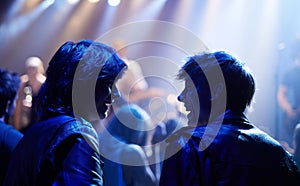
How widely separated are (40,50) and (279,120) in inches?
144

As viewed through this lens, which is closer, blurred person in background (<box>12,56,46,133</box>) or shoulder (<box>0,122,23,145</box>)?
shoulder (<box>0,122,23,145</box>)

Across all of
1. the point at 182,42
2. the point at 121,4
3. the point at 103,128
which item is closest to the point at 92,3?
the point at 121,4

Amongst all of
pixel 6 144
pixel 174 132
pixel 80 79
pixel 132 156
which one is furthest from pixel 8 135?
pixel 174 132

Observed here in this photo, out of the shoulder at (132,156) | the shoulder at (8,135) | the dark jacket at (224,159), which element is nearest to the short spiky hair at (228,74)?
the dark jacket at (224,159)

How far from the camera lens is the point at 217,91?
125 cm

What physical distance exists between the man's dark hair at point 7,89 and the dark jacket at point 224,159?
3.29 ft

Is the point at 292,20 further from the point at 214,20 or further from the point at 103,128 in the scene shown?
the point at 103,128

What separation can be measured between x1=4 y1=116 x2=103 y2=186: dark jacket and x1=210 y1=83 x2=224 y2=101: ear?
1.43ft

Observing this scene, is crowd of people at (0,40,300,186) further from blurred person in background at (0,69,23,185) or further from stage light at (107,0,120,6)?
stage light at (107,0,120,6)

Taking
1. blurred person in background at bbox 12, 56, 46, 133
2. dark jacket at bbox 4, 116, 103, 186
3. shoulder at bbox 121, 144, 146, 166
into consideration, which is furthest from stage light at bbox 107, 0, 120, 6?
dark jacket at bbox 4, 116, 103, 186

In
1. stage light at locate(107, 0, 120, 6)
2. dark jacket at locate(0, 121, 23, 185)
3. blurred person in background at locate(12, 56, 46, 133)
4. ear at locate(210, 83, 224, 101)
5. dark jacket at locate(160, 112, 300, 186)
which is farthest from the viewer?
stage light at locate(107, 0, 120, 6)

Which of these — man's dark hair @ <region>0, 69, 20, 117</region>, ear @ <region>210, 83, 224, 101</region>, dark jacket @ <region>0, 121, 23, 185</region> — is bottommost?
dark jacket @ <region>0, 121, 23, 185</region>

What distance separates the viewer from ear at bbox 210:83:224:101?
125cm

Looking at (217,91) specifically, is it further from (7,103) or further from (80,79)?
(7,103)
